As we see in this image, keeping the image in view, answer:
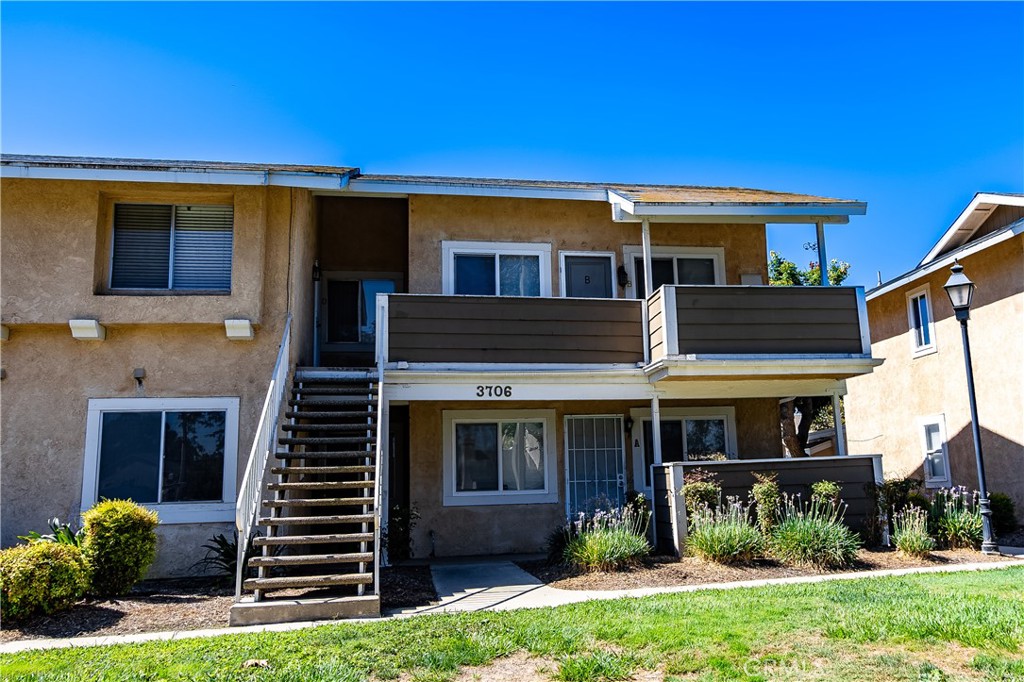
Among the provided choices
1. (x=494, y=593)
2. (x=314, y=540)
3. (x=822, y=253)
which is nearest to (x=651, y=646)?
(x=494, y=593)

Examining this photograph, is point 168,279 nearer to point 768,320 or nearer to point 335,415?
point 335,415

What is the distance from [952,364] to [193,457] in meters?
14.9

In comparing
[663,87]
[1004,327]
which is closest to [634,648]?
[663,87]

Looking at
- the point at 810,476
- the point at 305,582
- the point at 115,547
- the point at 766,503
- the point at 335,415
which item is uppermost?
the point at 335,415

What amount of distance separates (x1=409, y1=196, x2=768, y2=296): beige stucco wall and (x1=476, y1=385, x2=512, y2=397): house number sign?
2.38m

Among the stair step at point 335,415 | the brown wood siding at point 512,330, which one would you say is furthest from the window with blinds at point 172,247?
the brown wood siding at point 512,330

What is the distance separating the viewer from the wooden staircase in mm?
7891

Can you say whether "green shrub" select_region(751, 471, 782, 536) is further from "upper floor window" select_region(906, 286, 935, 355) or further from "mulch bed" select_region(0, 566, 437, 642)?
"upper floor window" select_region(906, 286, 935, 355)

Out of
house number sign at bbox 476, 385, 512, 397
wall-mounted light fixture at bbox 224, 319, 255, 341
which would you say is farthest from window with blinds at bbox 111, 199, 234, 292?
house number sign at bbox 476, 385, 512, 397

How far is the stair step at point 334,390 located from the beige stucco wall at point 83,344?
1.82 feet

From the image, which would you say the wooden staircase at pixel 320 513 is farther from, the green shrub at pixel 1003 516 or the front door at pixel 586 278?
the green shrub at pixel 1003 516

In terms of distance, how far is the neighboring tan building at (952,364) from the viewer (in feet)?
46.6

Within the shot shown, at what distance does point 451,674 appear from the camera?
5.45 meters

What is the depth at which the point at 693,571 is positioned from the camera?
9812 mm
